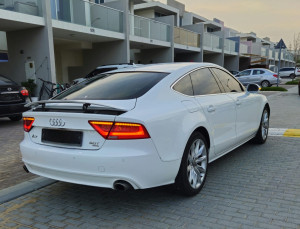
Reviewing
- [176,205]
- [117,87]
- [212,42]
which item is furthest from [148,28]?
[176,205]

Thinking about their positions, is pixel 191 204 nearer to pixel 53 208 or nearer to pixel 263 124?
pixel 53 208

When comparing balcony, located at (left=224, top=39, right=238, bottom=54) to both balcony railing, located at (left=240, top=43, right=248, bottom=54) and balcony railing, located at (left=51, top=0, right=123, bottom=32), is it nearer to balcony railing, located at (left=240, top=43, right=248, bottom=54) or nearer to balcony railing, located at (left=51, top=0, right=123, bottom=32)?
balcony railing, located at (left=240, top=43, right=248, bottom=54)

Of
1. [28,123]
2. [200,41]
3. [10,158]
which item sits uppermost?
[200,41]

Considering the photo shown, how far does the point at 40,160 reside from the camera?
3094mm

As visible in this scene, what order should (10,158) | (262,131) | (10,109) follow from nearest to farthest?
(10,158) < (262,131) < (10,109)

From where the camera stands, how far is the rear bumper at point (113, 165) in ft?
8.82

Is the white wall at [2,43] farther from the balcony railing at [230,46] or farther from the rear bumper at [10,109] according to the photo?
the balcony railing at [230,46]

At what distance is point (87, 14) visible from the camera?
15.9 m

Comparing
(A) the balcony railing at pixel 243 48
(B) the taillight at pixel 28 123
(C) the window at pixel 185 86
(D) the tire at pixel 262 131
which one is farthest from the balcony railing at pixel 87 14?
(A) the balcony railing at pixel 243 48

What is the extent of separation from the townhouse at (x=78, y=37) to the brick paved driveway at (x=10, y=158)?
6985mm

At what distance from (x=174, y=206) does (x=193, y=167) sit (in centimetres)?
52

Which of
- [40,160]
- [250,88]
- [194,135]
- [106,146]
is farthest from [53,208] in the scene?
[250,88]

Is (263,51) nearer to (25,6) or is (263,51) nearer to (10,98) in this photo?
(25,6)

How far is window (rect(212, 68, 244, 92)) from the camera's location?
14.8 feet
